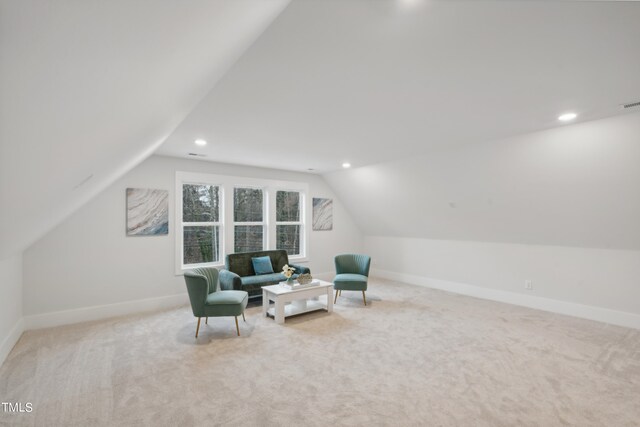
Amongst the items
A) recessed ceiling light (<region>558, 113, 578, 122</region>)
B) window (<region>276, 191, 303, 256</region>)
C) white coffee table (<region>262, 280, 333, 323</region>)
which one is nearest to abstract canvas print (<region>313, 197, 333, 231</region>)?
window (<region>276, 191, 303, 256</region>)

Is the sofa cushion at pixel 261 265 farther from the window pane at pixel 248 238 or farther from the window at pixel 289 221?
the window at pixel 289 221

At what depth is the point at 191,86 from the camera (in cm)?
208

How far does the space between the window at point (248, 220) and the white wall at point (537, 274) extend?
10.9 feet

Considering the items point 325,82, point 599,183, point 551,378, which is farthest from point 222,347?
point 599,183

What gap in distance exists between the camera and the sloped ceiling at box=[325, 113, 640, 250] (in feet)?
11.4

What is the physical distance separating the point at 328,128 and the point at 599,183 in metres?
3.44

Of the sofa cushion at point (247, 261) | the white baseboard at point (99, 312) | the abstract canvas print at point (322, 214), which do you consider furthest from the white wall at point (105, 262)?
the abstract canvas print at point (322, 214)

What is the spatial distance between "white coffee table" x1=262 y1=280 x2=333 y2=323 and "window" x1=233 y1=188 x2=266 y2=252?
1612 mm

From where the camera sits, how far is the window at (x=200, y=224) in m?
5.34

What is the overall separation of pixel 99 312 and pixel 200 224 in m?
1.96

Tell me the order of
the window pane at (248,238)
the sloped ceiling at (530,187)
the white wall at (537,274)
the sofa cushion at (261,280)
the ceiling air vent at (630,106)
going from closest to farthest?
the ceiling air vent at (630,106), the sloped ceiling at (530,187), the white wall at (537,274), the sofa cushion at (261,280), the window pane at (248,238)

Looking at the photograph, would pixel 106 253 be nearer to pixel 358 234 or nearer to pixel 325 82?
pixel 325 82

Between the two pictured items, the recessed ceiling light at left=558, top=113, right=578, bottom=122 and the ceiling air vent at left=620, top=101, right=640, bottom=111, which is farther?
the recessed ceiling light at left=558, top=113, right=578, bottom=122

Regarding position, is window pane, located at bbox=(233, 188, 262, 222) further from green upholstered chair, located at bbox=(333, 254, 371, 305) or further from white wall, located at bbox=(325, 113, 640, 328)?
white wall, located at bbox=(325, 113, 640, 328)
